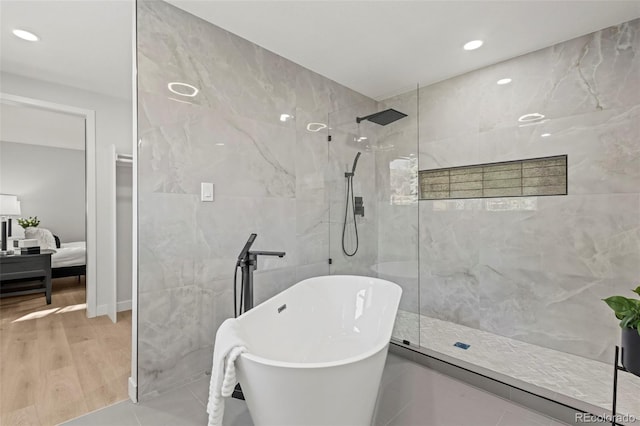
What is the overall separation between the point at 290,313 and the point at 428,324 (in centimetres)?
155

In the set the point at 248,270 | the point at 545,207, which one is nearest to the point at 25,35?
the point at 248,270

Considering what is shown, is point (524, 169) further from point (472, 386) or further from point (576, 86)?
point (472, 386)

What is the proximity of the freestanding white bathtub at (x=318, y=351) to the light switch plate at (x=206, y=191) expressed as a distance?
860mm

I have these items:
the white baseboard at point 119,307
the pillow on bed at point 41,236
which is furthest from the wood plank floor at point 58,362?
the pillow on bed at point 41,236

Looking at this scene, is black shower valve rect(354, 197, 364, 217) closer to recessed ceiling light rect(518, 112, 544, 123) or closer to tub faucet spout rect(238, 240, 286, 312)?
tub faucet spout rect(238, 240, 286, 312)

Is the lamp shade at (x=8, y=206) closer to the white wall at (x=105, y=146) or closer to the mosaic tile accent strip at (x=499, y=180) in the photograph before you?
the white wall at (x=105, y=146)

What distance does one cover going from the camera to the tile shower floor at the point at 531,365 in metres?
1.77

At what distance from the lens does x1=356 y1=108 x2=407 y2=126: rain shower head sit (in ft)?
8.84

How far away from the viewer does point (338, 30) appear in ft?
7.47

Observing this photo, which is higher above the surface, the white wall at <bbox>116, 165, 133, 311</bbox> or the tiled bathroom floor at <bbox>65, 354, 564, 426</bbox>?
the white wall at <bbox>116, 165, 133, 311</bbox>

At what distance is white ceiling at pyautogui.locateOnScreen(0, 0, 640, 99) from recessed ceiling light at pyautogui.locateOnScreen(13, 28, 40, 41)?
0.14 feet

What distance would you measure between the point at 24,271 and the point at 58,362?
227 centimetres

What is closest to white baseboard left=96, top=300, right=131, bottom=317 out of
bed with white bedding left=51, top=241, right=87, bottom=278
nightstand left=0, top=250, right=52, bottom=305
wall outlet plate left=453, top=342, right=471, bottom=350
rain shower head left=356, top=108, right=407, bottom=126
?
nightstand left=0, top=250, right=52, bottom=305

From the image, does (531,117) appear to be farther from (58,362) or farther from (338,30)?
(58,362)
